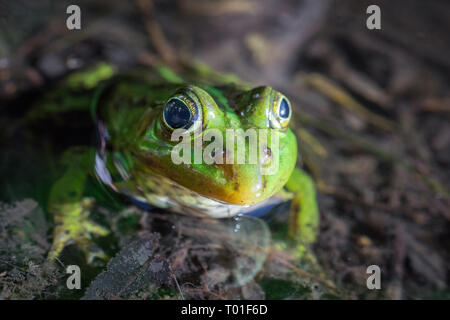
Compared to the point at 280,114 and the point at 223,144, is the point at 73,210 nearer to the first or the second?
the point at 223,144

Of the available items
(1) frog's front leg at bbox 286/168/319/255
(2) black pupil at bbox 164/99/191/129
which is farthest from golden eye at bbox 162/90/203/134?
(1) frog's front leg at bbox 286/168/319/255

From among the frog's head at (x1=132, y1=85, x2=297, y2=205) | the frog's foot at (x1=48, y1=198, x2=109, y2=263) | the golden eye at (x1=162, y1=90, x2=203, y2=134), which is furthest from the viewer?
the frog's foot at (x1=48, y1=198, x2=109, y2=263)

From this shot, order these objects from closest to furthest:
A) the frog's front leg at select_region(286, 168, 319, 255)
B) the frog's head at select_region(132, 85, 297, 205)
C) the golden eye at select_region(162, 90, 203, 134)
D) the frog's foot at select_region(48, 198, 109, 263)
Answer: the frog's head at select_region(132, 85, 297, 205) → the golden eye at select_region(162, 90, 203, 134) → the frog's foot at select_region(48, 198, 109, 263) → the frog's front leg at select_region(286, 168, 319, 255)

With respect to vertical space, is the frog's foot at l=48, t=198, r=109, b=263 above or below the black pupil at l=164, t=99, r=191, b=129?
below

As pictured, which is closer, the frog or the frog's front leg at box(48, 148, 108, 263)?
the frog

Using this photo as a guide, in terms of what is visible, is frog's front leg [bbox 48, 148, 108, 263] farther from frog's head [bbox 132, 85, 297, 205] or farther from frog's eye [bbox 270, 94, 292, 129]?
frog's eye [bbox 270, 94, 292, 129]

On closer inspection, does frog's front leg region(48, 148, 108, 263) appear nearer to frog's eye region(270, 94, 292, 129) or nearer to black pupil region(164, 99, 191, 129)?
black pupil region(164, 99, 191, 129)

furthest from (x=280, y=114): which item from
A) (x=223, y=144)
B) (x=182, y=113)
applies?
(x=182, y=113)
